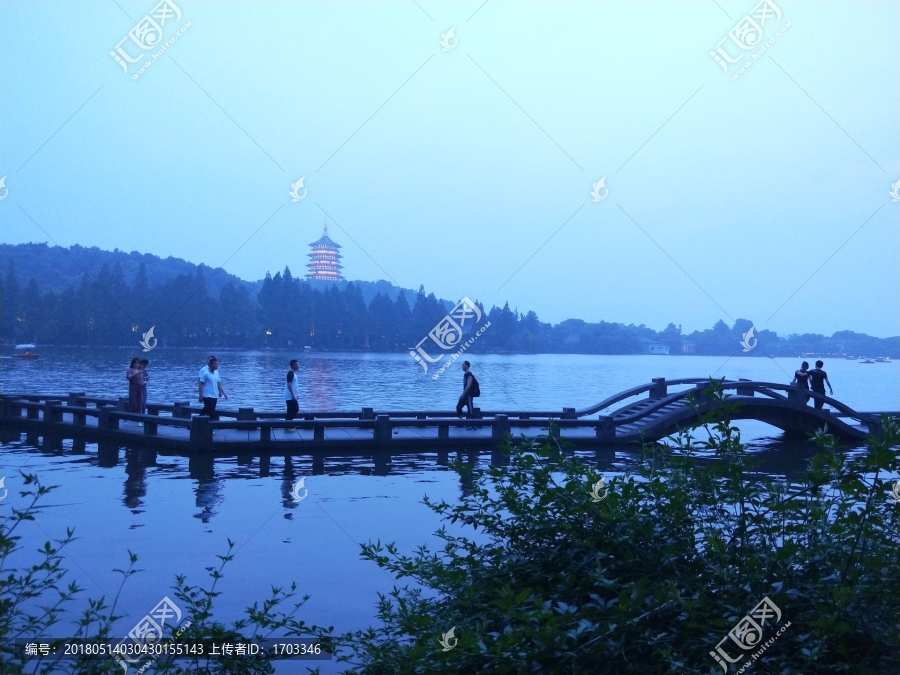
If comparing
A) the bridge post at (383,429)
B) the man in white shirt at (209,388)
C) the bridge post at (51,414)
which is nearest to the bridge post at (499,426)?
the bridge post at (383,429)

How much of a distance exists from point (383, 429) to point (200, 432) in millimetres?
3952

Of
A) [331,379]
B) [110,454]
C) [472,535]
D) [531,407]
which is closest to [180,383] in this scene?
[331,379]

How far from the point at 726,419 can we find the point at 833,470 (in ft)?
1.99

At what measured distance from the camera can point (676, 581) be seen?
3990 millimetres

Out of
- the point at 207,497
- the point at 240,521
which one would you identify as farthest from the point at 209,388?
the point at 240,521

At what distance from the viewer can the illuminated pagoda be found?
497 feet

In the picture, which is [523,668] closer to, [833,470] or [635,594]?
[635,594]

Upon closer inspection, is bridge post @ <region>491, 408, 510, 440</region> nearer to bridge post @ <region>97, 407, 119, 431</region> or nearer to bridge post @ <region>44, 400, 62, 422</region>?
bridge post @ <region>97, 407, 119, 431</region>

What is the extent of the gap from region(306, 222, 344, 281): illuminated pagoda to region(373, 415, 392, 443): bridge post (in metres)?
137

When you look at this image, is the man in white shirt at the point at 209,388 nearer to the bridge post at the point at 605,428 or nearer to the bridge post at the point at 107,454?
the bridge post at the point at 107,454

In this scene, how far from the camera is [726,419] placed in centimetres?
434

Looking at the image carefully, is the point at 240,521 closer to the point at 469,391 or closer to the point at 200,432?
the point at 200,432

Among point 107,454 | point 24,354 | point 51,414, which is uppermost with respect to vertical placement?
point 51,414

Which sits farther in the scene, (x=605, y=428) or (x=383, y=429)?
(x=605, y=428)
